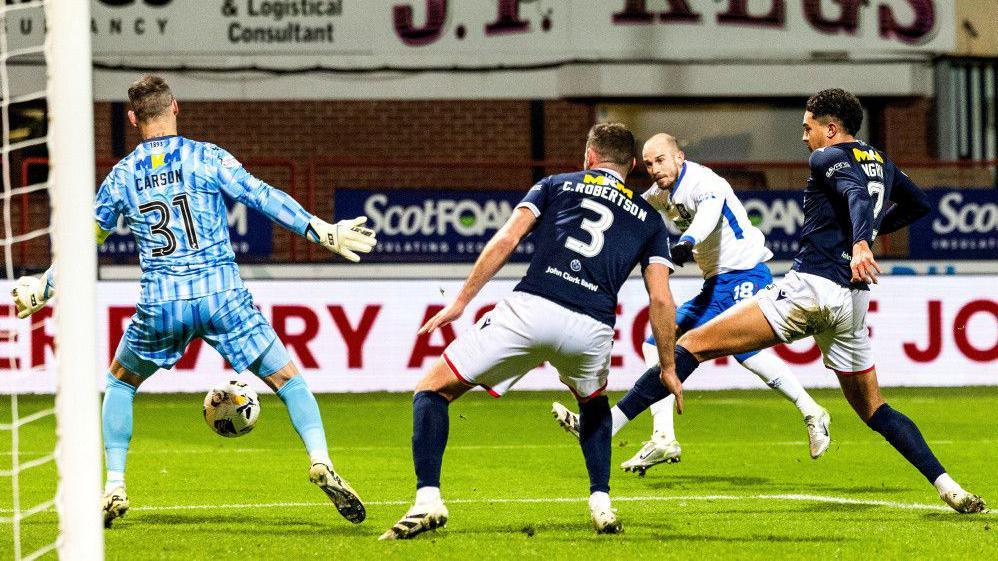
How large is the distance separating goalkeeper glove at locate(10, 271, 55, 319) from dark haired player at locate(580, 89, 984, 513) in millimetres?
3327

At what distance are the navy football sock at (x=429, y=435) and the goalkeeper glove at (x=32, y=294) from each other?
1.86 meters

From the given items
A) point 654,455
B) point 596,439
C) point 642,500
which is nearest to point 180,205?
point 596,439

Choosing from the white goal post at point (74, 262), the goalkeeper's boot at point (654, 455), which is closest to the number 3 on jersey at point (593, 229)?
the white goal post at point (74, 262)

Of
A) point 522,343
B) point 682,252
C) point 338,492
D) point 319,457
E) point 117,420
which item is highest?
point 682,252

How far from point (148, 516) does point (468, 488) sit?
1.96 metres

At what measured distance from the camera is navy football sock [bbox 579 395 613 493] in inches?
288

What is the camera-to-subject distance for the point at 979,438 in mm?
12070

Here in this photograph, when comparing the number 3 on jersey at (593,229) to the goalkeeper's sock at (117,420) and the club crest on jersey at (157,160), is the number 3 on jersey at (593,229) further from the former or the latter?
the goalkeeper's sock at (117,420)

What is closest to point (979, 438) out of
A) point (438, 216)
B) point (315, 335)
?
point (315, 335)

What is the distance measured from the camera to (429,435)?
7062mm

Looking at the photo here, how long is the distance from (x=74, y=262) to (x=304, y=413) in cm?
244

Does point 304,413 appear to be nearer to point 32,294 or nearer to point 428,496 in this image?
point 428,496

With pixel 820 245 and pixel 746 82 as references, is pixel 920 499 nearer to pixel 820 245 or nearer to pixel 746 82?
pixel 820 245

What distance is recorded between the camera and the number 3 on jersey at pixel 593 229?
23.6 ft
